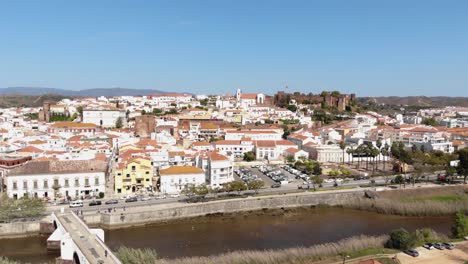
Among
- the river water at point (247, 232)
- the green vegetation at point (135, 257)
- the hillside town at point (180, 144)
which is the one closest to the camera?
the green vegetation at point (135, 257)

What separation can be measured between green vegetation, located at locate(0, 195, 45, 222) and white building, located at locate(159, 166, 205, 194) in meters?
8.71

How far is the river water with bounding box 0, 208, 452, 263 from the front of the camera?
2092cm

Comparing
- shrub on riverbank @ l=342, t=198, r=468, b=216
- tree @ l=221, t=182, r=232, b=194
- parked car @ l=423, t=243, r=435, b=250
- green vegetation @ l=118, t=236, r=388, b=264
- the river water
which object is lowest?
the river water

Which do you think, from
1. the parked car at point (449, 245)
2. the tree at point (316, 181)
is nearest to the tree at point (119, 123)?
the tree at point (316, 181)

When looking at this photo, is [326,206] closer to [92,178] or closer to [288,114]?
[92,178]

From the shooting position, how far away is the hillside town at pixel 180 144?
28422 mm

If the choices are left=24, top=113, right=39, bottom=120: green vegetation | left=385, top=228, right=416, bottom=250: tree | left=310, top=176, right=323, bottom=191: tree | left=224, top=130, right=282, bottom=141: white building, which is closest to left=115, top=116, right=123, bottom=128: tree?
left=224, top=130, right=282, bottom=141: white building

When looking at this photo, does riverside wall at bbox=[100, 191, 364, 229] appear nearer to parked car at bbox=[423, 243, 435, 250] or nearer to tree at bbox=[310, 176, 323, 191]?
tree at bbox=[310, 176, 323, 191]

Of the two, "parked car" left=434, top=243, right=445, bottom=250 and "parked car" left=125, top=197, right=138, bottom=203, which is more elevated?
"parked car" left=434, top=243, right=445, bottom=250

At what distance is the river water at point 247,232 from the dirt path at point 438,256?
16.6 ft

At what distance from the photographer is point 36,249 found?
20.8 m

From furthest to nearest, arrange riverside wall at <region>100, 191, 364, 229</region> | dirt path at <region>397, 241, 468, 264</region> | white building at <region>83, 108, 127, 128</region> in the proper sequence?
1. white building at <region>83, 108, 127, 128</region>
2. riverside wall at <region>100, 191, 364, 229</region>
3. dirt path at <region>397, 241, 468, 264</region>

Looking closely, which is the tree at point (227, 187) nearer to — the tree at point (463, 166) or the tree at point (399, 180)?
the tree at point (399, 180)

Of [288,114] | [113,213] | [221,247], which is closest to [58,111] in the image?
[288,114]
